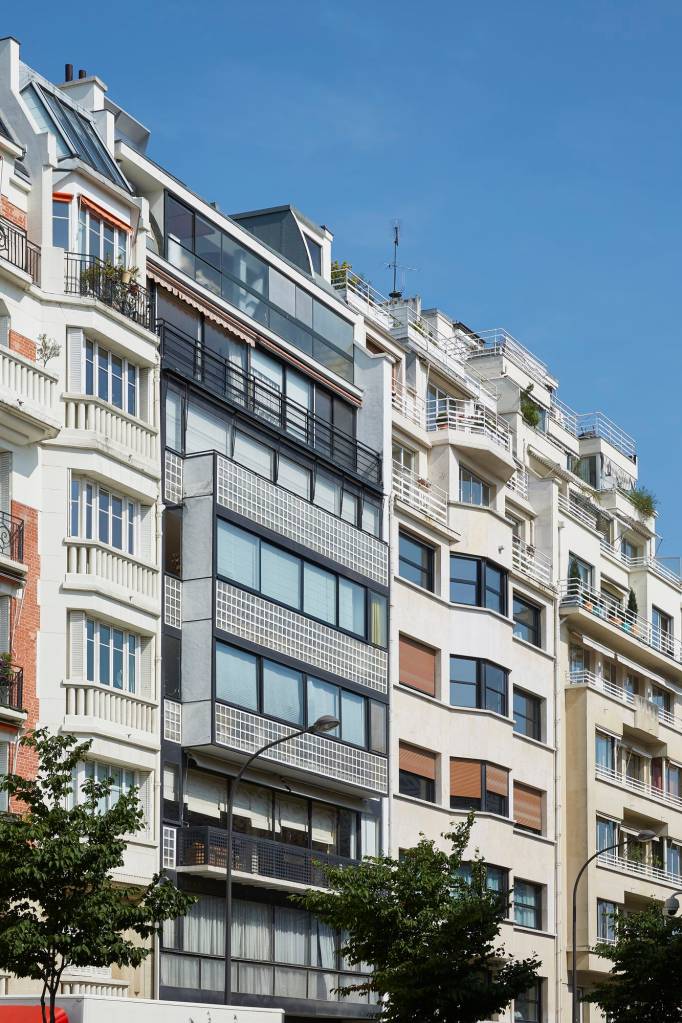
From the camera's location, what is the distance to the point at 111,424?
126 ft

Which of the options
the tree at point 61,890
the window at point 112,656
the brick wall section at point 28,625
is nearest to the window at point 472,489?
the window at point 112,656

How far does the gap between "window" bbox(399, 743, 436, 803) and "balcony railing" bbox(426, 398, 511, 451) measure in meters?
9.64

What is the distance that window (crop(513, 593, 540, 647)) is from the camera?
58.0 metres

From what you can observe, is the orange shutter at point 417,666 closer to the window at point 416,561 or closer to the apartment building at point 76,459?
the window at point 416,561

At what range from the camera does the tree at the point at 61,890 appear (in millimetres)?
27547

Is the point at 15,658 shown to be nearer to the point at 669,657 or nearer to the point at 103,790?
the point at 103,790

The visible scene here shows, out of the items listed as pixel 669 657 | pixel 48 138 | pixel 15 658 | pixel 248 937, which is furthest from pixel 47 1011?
pixel 669 657

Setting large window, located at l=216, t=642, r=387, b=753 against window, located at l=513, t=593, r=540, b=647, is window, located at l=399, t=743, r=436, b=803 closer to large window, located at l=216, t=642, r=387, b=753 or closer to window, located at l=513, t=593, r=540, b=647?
large window, located at l=216, t=642, r=387, b=753

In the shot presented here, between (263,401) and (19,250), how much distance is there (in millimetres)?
9817

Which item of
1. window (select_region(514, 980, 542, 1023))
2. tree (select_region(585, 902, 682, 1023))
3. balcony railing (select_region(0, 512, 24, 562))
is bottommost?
window (select_region(514, 980, 542, 1023))

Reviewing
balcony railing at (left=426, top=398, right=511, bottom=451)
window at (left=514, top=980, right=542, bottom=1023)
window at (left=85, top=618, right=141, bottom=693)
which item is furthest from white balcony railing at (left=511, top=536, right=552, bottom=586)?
window at (left=85, top=618, right=141, bottom=693)

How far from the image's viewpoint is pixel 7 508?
1417 inches

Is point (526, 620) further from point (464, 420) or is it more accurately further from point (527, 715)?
point (464, 420)

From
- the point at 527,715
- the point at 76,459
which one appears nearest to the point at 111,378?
the point at 76,459
